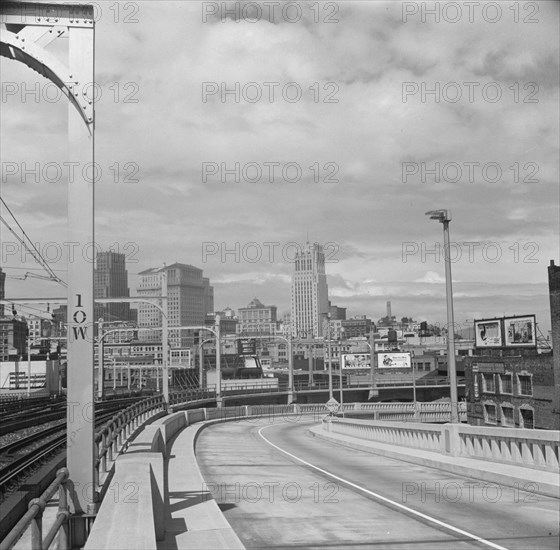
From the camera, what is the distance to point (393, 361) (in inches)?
4739

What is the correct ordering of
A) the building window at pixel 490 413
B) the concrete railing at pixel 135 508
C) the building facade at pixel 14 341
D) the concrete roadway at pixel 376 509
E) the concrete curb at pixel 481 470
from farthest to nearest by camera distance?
the building facade at pixel 14 341 < the building window at pixel 490 413 < the concrete curb at pixel 481 470 < the concrete roadway at pixel 376 509 < the concrete railing at pixel 135 508

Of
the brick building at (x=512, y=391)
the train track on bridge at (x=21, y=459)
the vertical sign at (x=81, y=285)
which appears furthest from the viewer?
the brick building at (x=512, y=391)

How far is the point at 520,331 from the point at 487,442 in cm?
5165

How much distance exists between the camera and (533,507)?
12188mm

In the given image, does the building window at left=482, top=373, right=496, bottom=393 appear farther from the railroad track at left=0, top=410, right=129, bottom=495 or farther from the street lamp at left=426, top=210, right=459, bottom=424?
the street lamp at left=426, top=210, right=459, bottom=424

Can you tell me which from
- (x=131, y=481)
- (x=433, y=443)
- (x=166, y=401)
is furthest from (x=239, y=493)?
(x=166, y=401)

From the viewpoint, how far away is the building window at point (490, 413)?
62369 mm

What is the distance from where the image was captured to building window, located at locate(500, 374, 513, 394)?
6170 centimetres

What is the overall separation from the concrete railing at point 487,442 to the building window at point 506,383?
37.3 meters

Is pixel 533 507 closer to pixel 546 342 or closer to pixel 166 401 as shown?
pixel 166 401

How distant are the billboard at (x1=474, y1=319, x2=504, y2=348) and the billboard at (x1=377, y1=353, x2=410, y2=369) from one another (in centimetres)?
4628

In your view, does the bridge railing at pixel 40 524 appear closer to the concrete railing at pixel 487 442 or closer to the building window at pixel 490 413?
the concrete railing at pixel 487 442

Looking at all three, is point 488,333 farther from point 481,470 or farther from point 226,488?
point 226,488

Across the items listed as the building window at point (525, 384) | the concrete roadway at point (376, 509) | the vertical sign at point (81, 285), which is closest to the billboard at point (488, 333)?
the building window at point (525, 384)
